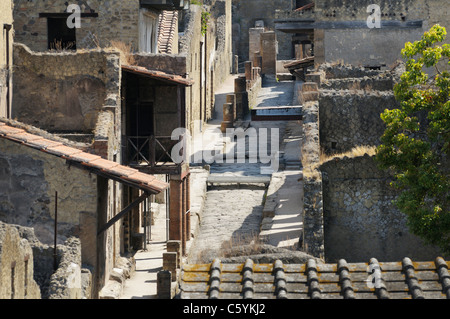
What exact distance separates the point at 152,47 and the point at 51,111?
797cm

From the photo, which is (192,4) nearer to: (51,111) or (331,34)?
(331,34)

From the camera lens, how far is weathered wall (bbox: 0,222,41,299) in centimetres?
947

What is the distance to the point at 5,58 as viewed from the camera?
2108cm

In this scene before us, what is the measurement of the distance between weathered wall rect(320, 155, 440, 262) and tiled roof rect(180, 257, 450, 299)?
24.2 feet

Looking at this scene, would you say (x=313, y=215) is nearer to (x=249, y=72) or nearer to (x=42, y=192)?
A: (x=42, y=192)

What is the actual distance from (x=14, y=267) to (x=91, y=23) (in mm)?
17594

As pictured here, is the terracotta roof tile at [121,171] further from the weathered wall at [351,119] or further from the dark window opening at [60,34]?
the dark window opening at [60,34]

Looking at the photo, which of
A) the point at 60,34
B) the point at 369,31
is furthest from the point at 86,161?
the point at 369,31

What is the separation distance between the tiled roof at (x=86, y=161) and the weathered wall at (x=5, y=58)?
4.04 metres

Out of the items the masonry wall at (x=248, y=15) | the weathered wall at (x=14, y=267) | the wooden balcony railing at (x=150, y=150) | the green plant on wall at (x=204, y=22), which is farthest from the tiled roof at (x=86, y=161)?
the masonry wall at (x=248, y=15)

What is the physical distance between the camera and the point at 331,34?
31188mm

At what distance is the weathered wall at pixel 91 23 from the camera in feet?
87.4
